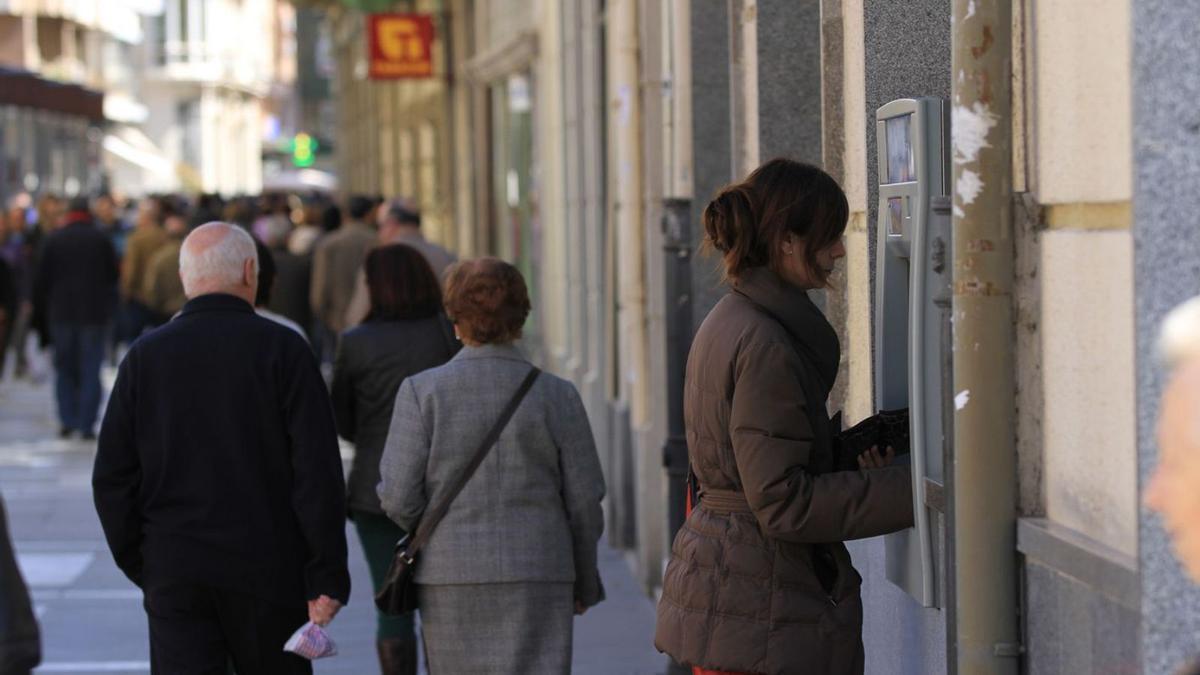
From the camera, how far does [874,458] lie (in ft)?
13.7

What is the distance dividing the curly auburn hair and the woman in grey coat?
0.01 m

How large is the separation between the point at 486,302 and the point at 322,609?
0.93 metres

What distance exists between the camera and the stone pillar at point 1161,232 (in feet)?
9.39

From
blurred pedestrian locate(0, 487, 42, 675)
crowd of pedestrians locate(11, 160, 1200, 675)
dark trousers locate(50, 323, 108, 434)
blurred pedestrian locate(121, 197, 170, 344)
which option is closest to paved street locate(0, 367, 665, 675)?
crowd of pedestrians locate(11, 160, 1200, 675)

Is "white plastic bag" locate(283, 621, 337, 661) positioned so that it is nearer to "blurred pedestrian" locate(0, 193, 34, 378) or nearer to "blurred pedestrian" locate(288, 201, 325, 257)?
"blurred pedestrian" locate(288, 201, 325, 257)

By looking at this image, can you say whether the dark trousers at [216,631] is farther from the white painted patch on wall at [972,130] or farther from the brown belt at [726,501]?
the white painted patch on wall at [972,130]

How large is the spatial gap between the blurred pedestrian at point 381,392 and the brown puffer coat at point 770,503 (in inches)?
115

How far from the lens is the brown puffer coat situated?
12.8 ft

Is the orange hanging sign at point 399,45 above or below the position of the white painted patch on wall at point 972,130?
above

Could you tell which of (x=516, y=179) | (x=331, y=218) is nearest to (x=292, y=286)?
(x=331, y=218)

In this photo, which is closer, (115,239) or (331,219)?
(331,219)

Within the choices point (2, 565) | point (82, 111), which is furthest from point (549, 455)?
point (82, 111)

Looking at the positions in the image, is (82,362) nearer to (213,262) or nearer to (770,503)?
(213,262)

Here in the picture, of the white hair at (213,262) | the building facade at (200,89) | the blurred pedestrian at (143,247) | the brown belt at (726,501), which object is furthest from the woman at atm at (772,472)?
the building facade at (200,89)
